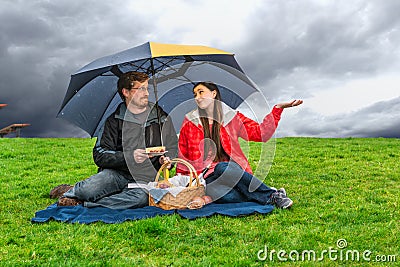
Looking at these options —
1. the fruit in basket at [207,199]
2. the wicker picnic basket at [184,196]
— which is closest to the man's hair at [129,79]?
the wicker picnic basket at [184,196]

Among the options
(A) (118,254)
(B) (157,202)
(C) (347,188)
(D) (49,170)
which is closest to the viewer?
(A) (118,254)

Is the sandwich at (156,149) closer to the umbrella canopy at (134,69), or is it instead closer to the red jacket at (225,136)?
the red jacket at (225,136)

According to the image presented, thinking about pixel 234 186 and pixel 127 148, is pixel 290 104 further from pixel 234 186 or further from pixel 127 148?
pixel 127 148

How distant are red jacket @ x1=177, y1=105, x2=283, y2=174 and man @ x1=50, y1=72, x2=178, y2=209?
0.20 m

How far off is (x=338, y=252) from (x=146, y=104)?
11.9 ft

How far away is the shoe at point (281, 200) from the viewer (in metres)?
6.33

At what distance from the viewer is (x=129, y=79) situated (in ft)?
22.7

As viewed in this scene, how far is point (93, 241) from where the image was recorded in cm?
499

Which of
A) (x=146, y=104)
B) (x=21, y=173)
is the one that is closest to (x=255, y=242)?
(x=146, y=104)

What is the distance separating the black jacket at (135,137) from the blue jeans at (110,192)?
0.47ft

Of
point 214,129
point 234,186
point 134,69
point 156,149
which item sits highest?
point 134,69

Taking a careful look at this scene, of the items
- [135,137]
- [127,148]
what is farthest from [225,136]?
[127,148]

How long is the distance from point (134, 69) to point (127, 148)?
4.08 feet

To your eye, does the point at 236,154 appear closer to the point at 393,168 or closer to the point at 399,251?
the point at 399,251
